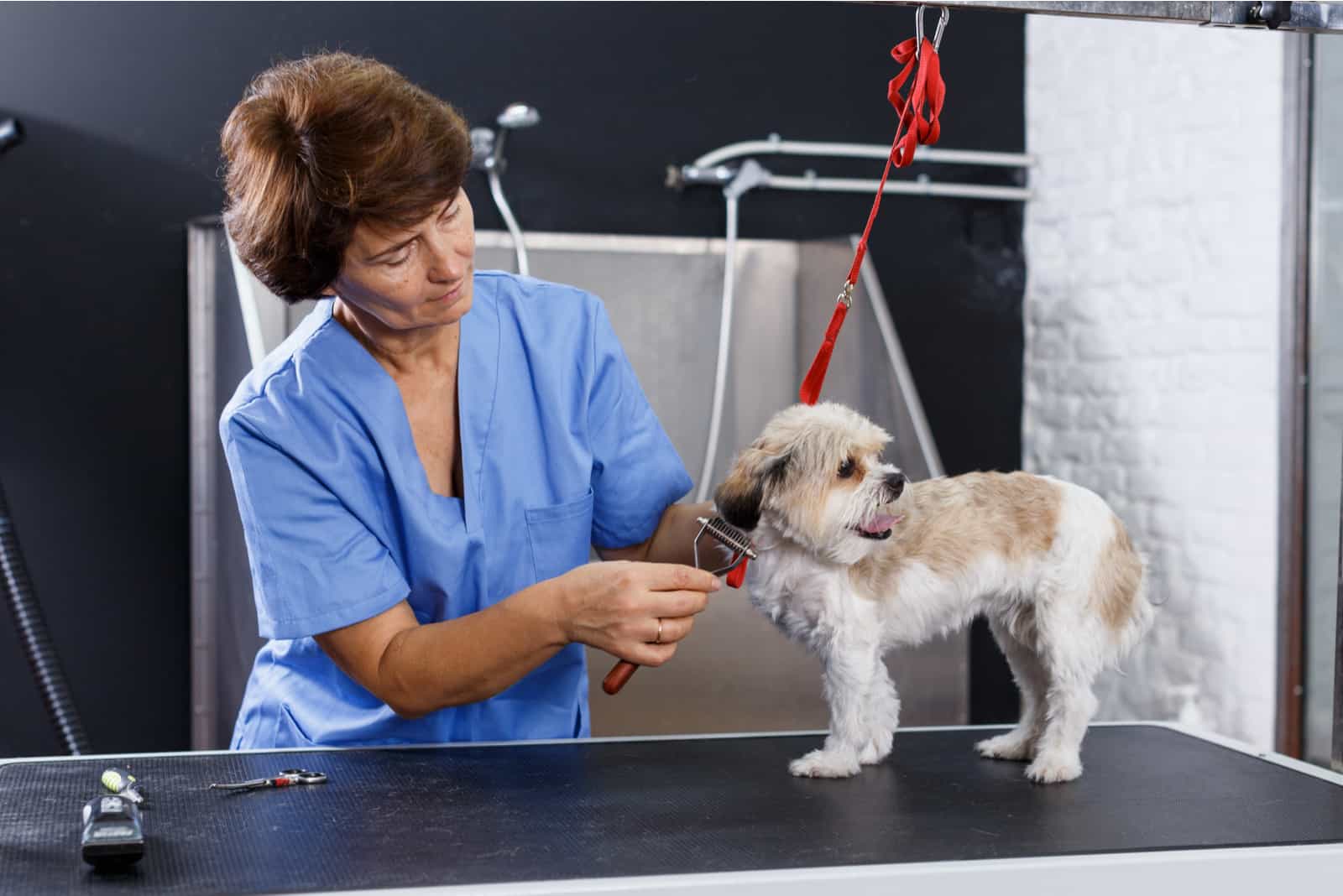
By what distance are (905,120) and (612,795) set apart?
2.41ft

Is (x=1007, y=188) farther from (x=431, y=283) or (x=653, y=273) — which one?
(x=431, y=283)

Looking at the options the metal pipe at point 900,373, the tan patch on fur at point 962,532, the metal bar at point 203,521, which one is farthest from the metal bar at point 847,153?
the tan patch on fur at point 962,532

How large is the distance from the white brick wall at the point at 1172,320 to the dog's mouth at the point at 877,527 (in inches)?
73.5

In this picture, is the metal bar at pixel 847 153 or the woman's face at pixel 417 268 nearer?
the woman's face at pixel 417 268

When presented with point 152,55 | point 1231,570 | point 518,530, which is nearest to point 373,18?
point 152,55

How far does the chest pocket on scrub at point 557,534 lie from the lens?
1.47m

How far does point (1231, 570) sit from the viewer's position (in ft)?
9.62

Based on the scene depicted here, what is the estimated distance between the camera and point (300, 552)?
4.41ft

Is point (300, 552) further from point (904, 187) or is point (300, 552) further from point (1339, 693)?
point (904, 187)

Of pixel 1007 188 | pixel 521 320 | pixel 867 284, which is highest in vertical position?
pixel 1007 188

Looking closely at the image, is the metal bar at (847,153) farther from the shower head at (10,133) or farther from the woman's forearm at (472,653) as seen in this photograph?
the woman's forearm at (472,653)

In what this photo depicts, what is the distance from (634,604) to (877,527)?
0.27 metres

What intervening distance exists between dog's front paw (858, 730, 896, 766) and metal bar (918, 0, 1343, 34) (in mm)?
726

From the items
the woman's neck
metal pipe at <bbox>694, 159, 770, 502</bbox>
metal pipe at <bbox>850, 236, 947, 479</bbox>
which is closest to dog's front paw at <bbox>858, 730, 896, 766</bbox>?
the woman's neck
